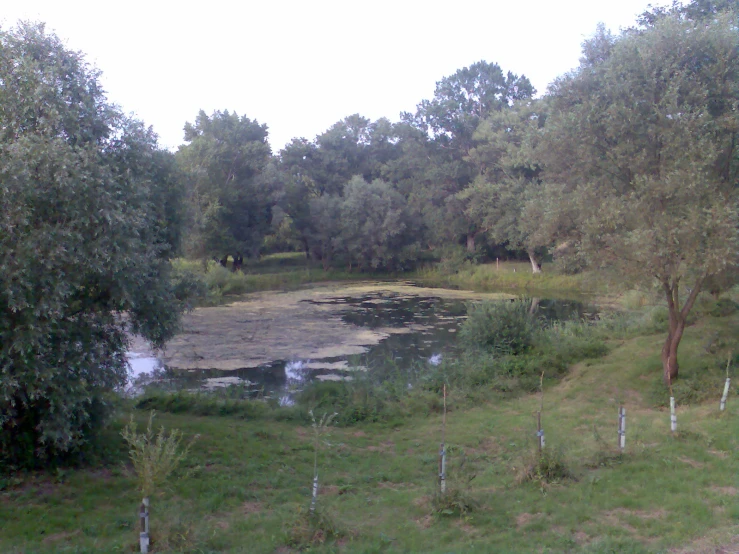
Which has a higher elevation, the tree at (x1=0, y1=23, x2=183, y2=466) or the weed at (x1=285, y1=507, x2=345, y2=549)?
the tree at (x1=0, y1=23, x2=183, y2=466)

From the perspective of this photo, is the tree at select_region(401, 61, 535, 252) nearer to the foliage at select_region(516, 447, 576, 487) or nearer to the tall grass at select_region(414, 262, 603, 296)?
the tall grass at select_region(414, 262, 603, 296)

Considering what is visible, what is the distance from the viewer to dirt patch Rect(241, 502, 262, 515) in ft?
24.0

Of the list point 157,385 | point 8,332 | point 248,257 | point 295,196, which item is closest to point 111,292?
point 8,332

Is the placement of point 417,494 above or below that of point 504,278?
below

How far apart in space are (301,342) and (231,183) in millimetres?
23558

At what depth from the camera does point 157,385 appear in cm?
1571

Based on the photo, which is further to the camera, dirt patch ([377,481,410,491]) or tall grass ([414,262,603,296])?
tall grass ([414,262,603,296])

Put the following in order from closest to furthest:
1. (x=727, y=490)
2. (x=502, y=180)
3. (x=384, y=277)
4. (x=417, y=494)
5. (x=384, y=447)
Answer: (x=727, y=490)
(x=417, y=494)
(x=384, y=447)
(x=502, y=180)
(x=384, y=277)

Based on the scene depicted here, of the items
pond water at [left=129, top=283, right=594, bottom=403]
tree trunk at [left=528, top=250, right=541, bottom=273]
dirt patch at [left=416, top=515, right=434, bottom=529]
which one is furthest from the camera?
tree trunk at [left=528, top=250, right=541, bottom=273]

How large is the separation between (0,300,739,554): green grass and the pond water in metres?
4.72

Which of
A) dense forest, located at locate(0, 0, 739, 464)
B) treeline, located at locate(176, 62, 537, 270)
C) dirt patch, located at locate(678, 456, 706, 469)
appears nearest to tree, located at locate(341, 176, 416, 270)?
treeline, located at locate(176, 62, 537, 270)

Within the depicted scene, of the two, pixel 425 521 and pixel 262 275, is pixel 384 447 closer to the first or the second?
pixel 425 521

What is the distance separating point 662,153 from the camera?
1133 cm

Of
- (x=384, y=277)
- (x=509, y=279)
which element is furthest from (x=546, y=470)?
(x=384, y=277)
